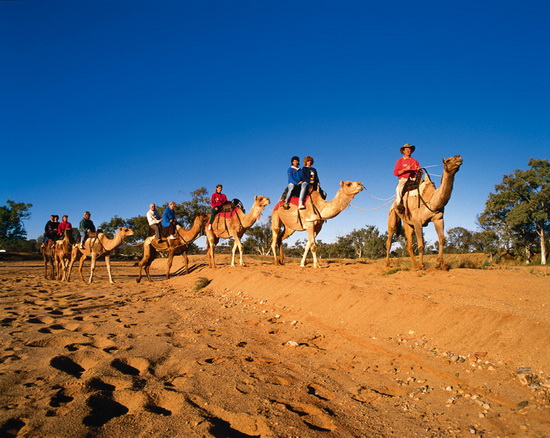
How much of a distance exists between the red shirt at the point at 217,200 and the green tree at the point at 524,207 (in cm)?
2596

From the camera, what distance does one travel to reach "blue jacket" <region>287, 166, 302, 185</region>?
12.5 m

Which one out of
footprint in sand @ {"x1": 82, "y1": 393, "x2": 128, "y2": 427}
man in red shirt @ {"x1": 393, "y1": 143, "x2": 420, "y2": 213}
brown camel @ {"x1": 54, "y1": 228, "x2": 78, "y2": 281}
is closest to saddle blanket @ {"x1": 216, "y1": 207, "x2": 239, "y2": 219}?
man in red shirt @ {"x1": 393, "y1": 143, "x2": 420, "y2": 213}

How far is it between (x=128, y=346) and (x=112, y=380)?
1201mm

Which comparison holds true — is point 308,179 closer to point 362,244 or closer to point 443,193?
point 443,193

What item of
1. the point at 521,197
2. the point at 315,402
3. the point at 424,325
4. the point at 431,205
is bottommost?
the point at 315,402

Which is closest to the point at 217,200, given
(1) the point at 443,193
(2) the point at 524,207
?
(1) the point at 443,193

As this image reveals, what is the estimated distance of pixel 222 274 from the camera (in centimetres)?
1145

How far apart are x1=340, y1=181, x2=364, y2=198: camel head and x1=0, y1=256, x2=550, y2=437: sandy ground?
497 cm

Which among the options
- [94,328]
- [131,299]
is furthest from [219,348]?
[131,299]

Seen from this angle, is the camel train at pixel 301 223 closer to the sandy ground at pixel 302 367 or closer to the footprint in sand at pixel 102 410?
the sandy ground at pixel 302 367

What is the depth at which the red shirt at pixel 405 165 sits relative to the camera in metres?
10.2

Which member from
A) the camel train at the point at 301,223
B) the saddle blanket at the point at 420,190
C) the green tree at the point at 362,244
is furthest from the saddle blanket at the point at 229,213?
the green tree at the point at 362,244

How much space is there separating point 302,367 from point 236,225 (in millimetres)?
10341

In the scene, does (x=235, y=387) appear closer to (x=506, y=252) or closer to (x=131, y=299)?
(x=131, y=299)
